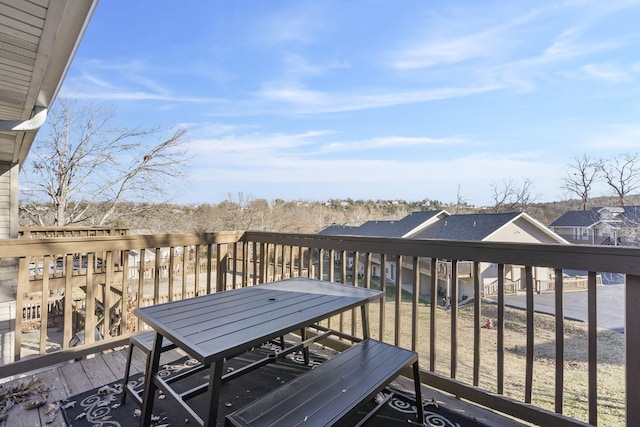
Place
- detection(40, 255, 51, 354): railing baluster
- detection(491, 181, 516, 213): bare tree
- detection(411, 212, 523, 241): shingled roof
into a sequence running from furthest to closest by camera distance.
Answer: detection(491, 181, 516, 213): bare tree, detection(411, 212, 523, 241): shingled roof, detection(40, 255, 51, 354): railing baluster

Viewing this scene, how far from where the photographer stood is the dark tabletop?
128cm

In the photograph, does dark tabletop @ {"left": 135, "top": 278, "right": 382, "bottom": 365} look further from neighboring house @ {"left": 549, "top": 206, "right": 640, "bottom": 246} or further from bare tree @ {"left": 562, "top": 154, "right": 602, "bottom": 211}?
bare tree @ {"left": 562, "top": 154, "right": 602, "bottom": 211}

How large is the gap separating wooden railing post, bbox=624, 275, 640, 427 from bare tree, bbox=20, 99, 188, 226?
15.0 metres

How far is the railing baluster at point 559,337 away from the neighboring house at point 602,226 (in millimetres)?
10046

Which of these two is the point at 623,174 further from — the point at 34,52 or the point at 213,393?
the point at 34,52

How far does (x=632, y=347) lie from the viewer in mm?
1465

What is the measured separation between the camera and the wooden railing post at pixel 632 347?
1448 millimetres

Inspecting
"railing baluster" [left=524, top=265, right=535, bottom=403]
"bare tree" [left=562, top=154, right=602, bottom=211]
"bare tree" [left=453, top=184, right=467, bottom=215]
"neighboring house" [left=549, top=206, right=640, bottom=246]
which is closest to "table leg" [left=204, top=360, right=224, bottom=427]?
"railing baluster" [left=524, top=265, right=535, bottom=403]

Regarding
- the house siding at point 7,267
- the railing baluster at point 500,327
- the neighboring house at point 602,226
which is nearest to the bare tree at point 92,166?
the house siding at point 7,267

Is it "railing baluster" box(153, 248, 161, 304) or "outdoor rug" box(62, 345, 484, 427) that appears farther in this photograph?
"railing baluster" box(153, 248, 161, 304)

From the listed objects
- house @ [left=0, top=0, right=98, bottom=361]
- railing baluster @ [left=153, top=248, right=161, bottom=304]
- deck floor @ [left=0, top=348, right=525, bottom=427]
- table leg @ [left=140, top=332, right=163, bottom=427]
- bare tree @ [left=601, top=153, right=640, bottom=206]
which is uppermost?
bare tree @ [left=601, top=153, right=640, bottom=206]

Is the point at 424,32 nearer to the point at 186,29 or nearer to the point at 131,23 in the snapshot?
the point at 186,29

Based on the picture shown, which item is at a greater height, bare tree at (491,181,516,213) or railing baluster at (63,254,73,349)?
bare tree at (491,181,516,213)

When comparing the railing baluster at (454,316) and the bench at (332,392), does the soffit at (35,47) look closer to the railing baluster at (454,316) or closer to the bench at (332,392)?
the bench at (332,392)
